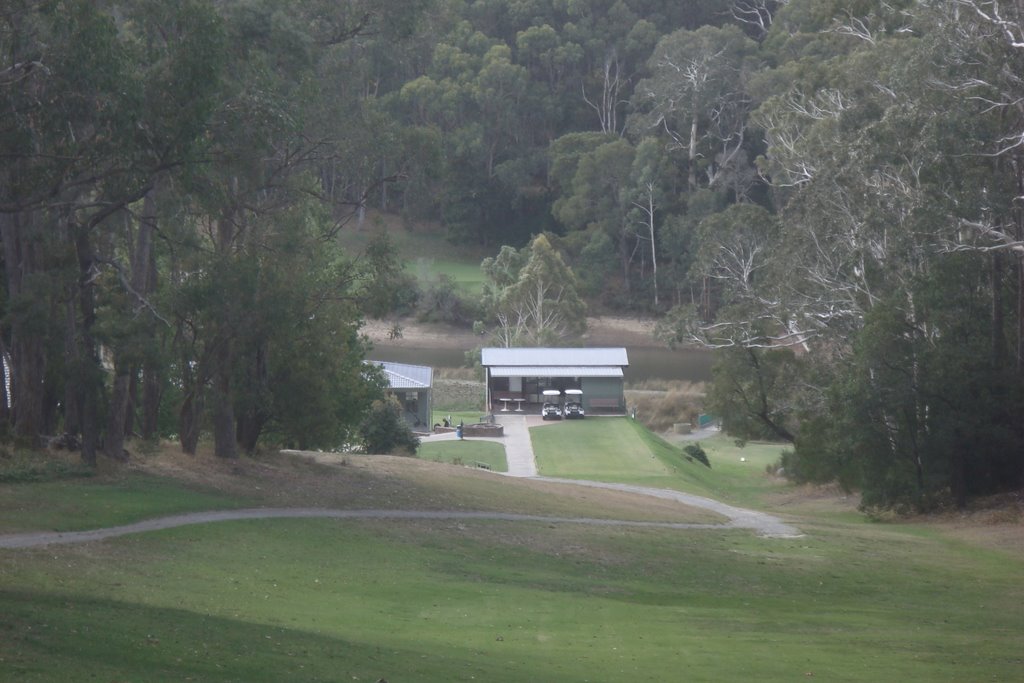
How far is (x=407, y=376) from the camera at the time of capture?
185ft

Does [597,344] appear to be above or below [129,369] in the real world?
above

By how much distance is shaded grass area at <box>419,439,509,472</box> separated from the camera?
4434 cm

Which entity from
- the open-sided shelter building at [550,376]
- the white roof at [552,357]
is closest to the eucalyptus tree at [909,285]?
the open-sided shelter building at [550,376]

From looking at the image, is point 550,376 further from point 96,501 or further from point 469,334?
point 96,501

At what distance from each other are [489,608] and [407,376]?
3934 cm

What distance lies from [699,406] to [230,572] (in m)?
52.4

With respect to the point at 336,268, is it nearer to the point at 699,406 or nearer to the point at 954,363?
the point at 954,363

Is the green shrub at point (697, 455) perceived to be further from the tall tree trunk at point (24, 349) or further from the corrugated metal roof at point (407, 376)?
the tall tree trunk at point (24, 349)

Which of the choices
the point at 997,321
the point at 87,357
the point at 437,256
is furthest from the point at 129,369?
the point at 437,256

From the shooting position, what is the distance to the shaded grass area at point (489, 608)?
11.9m

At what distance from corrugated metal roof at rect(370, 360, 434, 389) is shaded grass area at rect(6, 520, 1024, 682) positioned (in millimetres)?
30422

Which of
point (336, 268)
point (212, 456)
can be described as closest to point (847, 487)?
point (336, 268)

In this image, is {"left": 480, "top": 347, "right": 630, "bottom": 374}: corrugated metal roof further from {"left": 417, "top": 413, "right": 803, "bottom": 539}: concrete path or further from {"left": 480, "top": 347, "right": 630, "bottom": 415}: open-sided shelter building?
{"left": 417, "top": 413, "right": 803, "bottom": 539}: concrete path

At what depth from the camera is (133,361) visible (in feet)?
72.9
